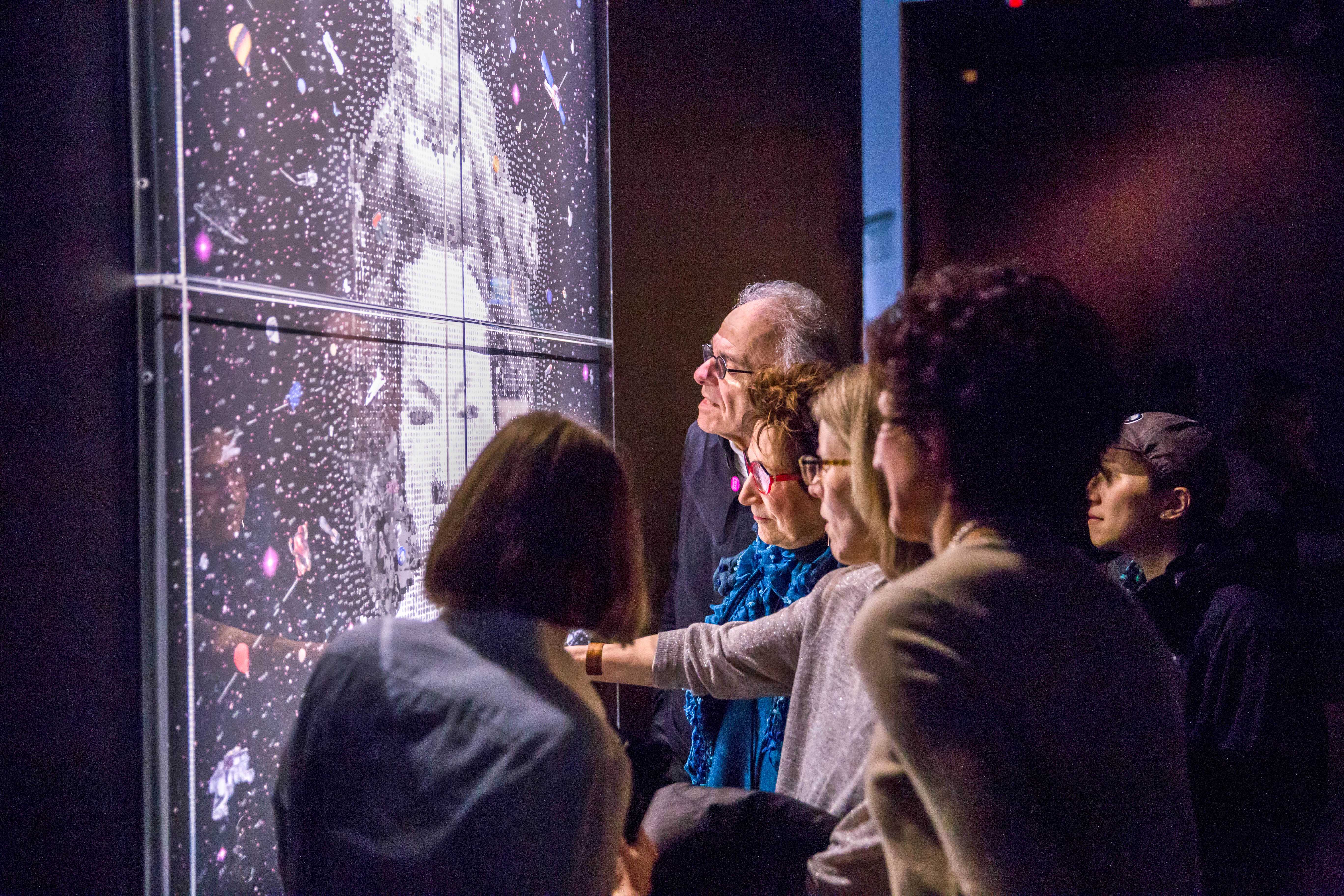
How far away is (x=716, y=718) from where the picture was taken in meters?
2.05

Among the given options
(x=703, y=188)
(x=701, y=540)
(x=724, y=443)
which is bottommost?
(x=701, y=540)

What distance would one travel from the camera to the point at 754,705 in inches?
Result: 78.1

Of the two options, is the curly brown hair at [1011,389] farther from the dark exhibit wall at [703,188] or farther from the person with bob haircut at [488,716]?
the dark exhibit wall at [703,188]

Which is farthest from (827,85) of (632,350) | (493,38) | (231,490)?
(231,490)

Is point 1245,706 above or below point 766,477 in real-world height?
below

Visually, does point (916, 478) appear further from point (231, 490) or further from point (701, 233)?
point (701, 233)

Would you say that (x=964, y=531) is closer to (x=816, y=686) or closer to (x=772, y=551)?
(x=816, y=686)

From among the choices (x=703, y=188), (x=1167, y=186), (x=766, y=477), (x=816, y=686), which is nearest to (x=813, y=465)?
(x=766, y=477)

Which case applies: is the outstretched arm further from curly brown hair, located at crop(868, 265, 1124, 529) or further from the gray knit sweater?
curly brown hair, located at crop(868, 265, 1124, 529)

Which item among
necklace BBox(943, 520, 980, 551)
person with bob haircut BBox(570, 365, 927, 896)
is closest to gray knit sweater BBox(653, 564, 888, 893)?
person with bob haircut BBox(570, 365, 927, 896)

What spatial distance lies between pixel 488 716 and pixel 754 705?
1.01 meters

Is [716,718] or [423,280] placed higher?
[423,280]

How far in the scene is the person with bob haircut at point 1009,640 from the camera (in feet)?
3.11

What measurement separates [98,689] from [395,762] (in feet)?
1.39
